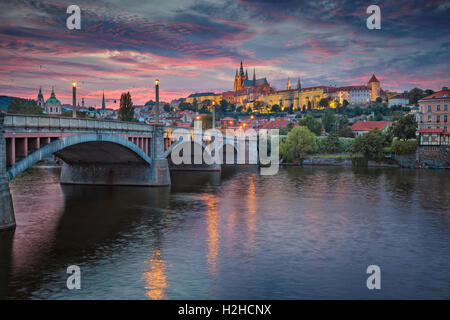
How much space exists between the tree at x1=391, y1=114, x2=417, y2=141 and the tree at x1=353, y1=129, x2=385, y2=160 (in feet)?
17.3

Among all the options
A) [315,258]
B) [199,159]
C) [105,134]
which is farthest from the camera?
[199,159]

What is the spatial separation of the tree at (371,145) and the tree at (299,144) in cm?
882

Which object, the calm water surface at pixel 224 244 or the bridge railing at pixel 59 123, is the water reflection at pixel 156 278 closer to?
the calm water surface at pixel 224 244

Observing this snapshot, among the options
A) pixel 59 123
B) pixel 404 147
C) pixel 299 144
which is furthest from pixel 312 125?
pixel 59 123

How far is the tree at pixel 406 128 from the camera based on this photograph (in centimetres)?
8969

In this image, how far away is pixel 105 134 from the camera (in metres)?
37.5

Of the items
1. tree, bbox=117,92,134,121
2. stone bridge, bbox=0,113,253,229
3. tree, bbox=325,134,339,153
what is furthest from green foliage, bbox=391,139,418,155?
tree, bbox=117,92,134,121

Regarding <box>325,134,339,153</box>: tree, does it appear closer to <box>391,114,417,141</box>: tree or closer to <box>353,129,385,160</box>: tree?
<box>353,129,385,160</box>: tree

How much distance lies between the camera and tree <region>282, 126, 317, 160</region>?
293 feet

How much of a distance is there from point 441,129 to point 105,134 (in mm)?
73396

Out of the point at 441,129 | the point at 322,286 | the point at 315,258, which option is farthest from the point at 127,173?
the point at 441,129

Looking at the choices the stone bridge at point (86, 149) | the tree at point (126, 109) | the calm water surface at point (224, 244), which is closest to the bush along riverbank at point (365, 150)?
the stone bridge at point (86, 149)
